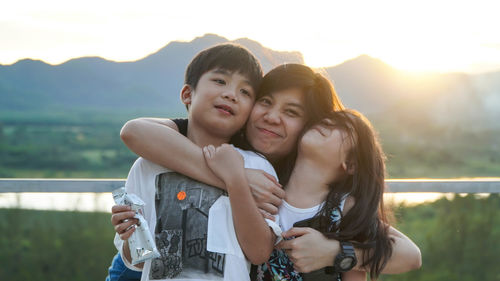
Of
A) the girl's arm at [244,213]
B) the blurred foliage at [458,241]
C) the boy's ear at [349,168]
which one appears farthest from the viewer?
the blurred foliage at [458,241]

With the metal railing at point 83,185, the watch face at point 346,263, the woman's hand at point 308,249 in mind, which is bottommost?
the metal railing at point 83,185

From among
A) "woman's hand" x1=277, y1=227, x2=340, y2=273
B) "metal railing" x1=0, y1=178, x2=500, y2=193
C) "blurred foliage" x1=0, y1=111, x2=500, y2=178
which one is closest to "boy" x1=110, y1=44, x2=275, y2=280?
"woman's hand" x1=277, y1=227, x2=340, y2=273

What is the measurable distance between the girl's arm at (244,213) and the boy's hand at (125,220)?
11.7 inches

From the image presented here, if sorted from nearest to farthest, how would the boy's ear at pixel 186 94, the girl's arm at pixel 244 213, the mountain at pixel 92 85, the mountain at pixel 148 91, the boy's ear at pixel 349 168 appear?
the girl's arm at pixel 244 213 → the boy's ear at pixel 349 168 → the boy's ear at pixel 186 94 → the mountain at pixel 148 91 → the mountain at pixel 92 85

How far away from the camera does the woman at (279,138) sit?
5.66 feet

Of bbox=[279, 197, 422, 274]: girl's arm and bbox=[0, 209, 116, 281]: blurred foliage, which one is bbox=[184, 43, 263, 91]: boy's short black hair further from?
bbox=[0, 209, 116, 281]: blurred foliage

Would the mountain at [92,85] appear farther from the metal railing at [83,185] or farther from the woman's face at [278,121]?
the woman's face at [278,121]

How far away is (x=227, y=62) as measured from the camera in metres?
1.86

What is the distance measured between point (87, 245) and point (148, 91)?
6033 centimetres

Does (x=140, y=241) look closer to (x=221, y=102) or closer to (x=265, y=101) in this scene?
(x=221, y=102)

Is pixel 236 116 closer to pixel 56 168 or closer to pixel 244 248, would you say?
pixel 244 248

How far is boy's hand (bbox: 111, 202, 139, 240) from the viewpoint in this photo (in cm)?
155

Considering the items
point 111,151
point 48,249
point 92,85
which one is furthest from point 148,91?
point 48,249

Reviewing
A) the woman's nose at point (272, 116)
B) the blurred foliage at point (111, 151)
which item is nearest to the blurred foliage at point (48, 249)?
the woman's nose at point (272, 116)
